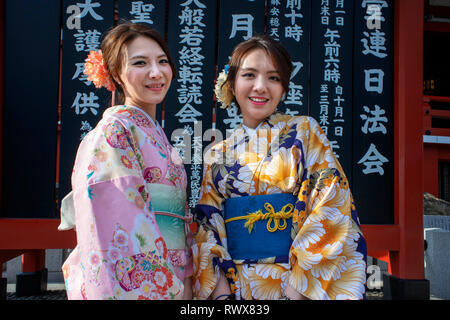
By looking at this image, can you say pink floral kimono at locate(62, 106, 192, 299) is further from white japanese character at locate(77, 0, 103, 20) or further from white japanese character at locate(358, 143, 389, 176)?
white japanese character at locate(358, 143, 389, 176)

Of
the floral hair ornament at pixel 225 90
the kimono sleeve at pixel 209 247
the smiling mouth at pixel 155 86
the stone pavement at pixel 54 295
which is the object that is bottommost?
the stone pavement at pixel 54 295

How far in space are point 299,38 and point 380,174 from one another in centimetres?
167

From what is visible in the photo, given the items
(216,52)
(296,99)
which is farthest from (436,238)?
(216,52)

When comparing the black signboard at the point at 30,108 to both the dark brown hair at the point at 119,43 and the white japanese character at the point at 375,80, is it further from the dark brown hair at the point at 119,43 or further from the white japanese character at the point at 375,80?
the white japanese character at the point at 375,80

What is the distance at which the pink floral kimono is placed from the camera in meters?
1.43

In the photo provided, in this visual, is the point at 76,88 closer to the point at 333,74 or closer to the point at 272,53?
the point at 272,53

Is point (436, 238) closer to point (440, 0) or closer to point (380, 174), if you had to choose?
point (380, 174)

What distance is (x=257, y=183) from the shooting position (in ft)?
6.20

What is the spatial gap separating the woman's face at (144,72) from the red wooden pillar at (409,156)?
2.76 meters

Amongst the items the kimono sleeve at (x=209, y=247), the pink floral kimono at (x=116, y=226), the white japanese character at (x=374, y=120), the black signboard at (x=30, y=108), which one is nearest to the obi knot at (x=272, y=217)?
the kimono sleeve at (x=209, y=247)

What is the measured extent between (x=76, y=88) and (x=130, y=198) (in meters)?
2.50

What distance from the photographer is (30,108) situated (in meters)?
3.53

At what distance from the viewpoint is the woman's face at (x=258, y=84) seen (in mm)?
1971

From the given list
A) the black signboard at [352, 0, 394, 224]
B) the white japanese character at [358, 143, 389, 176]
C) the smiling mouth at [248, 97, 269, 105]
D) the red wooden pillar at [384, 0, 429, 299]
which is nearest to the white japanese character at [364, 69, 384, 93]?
the black signboard at [352, 0, 394, 224]
